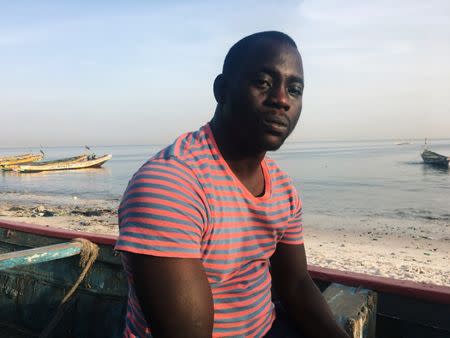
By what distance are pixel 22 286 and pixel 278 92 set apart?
156 inches

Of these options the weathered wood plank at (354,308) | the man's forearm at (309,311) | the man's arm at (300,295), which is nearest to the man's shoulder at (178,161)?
the man's arm at (300,295)

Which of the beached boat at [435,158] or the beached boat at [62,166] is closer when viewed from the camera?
the beached boat at [62,166]

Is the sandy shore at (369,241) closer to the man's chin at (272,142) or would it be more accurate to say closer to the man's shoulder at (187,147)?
the man's chin at (272,142)

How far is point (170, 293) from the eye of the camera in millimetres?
1331

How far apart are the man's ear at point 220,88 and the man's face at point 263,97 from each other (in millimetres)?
43

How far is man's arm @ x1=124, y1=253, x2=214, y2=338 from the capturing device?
4.34ft

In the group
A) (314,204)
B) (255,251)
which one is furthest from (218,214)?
(314,204)

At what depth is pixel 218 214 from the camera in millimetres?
1519

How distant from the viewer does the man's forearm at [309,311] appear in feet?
6.57

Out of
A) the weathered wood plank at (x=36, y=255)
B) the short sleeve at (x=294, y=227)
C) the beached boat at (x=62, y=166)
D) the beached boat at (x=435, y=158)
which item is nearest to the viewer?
the short sleeve at (x=294, y=227)

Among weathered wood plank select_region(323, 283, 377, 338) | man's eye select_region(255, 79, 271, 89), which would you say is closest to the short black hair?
man's eye select_region(255, 79, 271, 89)

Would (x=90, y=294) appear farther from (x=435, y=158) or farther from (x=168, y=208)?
(x=435, y=158)

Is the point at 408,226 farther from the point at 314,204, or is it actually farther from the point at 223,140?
the point at 223,140

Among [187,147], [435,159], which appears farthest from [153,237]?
[435,159]
